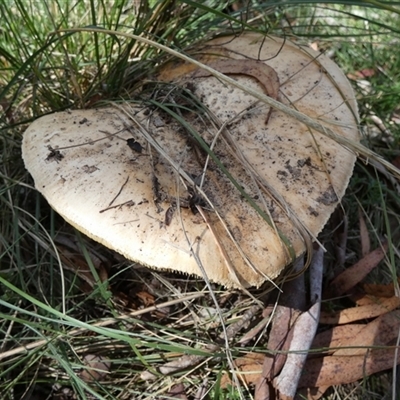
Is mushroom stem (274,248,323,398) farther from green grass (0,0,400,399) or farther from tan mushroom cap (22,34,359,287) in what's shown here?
tan mushroom cap (22,34,359,287)

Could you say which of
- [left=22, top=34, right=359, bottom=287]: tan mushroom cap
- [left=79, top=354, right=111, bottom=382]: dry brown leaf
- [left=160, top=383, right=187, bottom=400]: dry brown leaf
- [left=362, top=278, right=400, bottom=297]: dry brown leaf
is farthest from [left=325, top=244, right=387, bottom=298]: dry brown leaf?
[left=79, top=354, right=111, bottom=382]: dry brown leaf

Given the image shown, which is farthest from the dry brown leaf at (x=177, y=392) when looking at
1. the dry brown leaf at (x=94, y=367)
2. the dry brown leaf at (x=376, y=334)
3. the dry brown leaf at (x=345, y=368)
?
the dry brown leaf at (x=376, y=334)

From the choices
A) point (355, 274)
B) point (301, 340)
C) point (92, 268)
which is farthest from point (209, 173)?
point (355, 274)

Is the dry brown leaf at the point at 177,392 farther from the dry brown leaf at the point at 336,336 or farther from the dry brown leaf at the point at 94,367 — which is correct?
the dry brown leaf at the point at 336,336

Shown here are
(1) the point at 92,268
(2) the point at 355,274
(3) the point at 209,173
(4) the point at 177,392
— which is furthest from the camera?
(2) the point at 355,274

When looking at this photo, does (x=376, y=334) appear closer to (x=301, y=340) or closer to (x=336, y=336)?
(x=336, y=336)

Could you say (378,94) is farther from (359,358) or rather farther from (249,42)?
(359,358)
